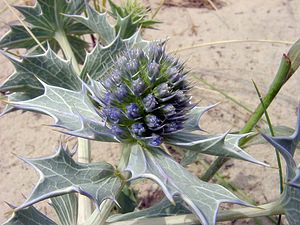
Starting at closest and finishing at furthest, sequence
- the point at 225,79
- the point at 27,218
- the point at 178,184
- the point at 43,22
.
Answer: the point at 178,184 < the point at 27,218 < the point at 43,22 < the point at 225,79

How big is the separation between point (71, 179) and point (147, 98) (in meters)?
0.22

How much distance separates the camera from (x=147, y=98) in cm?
96

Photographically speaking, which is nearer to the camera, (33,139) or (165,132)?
(165,132)

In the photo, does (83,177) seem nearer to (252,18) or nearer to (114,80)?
(114,80)

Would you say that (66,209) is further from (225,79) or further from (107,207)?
(225,79)

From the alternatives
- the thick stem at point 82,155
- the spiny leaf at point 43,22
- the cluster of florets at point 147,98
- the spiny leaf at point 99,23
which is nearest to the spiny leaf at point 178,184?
the cluster of florets at point 147,98

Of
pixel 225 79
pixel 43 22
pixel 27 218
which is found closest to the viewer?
pixel 27 218

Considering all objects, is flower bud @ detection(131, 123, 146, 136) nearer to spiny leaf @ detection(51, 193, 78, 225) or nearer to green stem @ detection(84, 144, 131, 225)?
green stem @ detection(84, 144, 131, 225)

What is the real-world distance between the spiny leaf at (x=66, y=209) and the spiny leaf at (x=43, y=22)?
2.00ft

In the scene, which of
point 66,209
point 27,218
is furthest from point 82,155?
point 27,218

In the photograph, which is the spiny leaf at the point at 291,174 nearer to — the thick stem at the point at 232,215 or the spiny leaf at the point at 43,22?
the thick stem at the point at 232,215

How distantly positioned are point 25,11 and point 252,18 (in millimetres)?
1068

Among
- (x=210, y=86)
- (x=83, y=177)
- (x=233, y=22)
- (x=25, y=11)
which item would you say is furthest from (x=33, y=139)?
(x=233, y=22)

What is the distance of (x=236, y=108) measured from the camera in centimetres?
180
